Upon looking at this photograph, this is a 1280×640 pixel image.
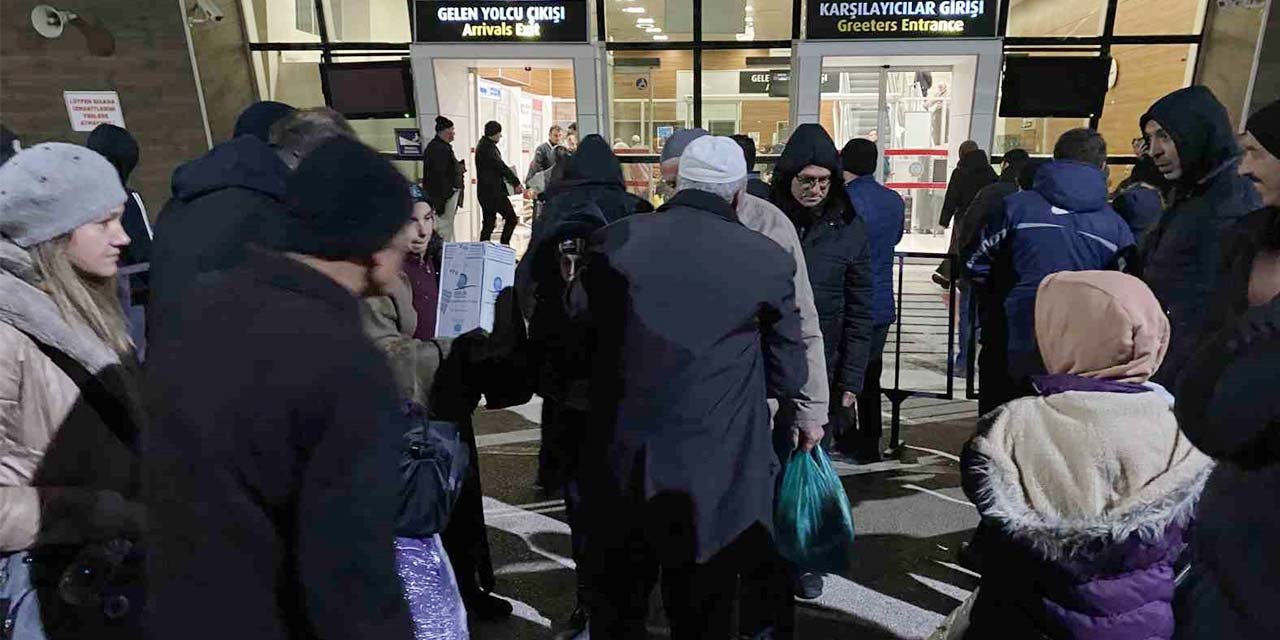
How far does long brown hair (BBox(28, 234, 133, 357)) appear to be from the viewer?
2172mm

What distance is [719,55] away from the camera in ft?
43.6

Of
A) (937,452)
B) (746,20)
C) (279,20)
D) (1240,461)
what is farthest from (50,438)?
(279,20)

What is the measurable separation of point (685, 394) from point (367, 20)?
493 inches

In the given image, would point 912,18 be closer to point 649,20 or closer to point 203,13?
point 649,20

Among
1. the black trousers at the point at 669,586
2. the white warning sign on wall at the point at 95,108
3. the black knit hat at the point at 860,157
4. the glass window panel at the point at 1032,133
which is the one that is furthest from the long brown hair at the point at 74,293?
the glass window panel at the point at 1032,133

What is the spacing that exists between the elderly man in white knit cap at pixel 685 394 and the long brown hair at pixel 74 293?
127 centimetres

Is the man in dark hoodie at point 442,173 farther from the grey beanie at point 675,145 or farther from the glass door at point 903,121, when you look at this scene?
the grey beanie at point 675,145

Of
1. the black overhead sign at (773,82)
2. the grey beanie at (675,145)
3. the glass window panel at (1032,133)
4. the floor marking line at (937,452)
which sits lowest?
the floor marking line at (937,452)

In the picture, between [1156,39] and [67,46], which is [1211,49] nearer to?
[1156,39]

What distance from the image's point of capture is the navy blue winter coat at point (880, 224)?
17.7ft

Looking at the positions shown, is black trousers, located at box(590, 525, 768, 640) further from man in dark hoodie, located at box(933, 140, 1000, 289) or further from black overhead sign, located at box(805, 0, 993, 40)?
black overhead sign, located at box(805, 0, 993, 40)

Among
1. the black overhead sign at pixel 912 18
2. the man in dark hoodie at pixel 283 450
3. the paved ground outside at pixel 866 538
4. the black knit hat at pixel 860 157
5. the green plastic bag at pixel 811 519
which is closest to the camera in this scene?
the man in dark hoodie at pixel 283 450

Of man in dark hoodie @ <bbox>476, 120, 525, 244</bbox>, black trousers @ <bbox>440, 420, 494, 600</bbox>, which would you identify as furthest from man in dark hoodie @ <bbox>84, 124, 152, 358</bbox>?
man in dark hoodie @ <bbox>476, 120, 525, 244</bbox>

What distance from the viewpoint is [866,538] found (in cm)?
477
